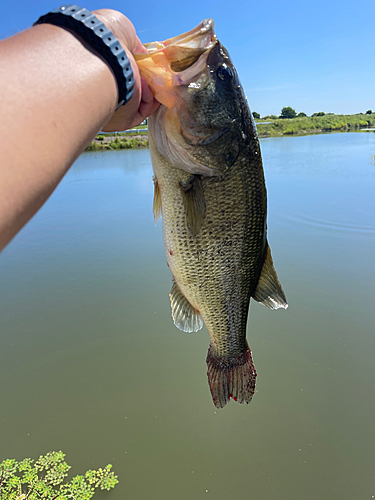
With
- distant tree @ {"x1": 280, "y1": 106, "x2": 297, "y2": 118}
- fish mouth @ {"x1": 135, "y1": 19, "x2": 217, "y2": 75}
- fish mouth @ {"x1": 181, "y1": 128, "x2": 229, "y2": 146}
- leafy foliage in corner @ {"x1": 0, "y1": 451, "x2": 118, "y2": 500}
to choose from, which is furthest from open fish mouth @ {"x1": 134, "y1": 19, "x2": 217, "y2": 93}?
distant tree @ {"x1": 280, "y1": 106, "x2": 297, "y2": 118}

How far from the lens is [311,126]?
56.8 m

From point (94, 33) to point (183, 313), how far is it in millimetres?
1411

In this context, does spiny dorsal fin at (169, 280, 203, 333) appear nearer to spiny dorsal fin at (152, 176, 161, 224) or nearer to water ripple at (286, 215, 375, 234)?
spiny dorsal fin at (152, 176, 161, 224)

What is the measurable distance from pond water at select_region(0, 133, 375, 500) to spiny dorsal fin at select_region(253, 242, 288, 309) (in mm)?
2062

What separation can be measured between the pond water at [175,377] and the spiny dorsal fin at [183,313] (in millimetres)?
1934

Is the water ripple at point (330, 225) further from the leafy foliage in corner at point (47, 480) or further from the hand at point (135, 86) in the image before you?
the hand at point (135, 86)

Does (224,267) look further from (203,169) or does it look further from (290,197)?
(290,197)

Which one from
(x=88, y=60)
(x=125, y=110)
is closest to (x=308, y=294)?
(x=125, y=110)

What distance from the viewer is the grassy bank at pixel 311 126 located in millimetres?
50759

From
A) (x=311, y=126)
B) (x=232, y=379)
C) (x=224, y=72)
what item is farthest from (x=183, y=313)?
(x=311, y=126)

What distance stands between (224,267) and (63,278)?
4.74 metres

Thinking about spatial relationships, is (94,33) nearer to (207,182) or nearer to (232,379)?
(207,182)

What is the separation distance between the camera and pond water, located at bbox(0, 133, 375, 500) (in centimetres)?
301

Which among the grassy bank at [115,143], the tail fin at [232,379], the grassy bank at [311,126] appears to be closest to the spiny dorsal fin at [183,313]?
the tail fin at [232,379]
